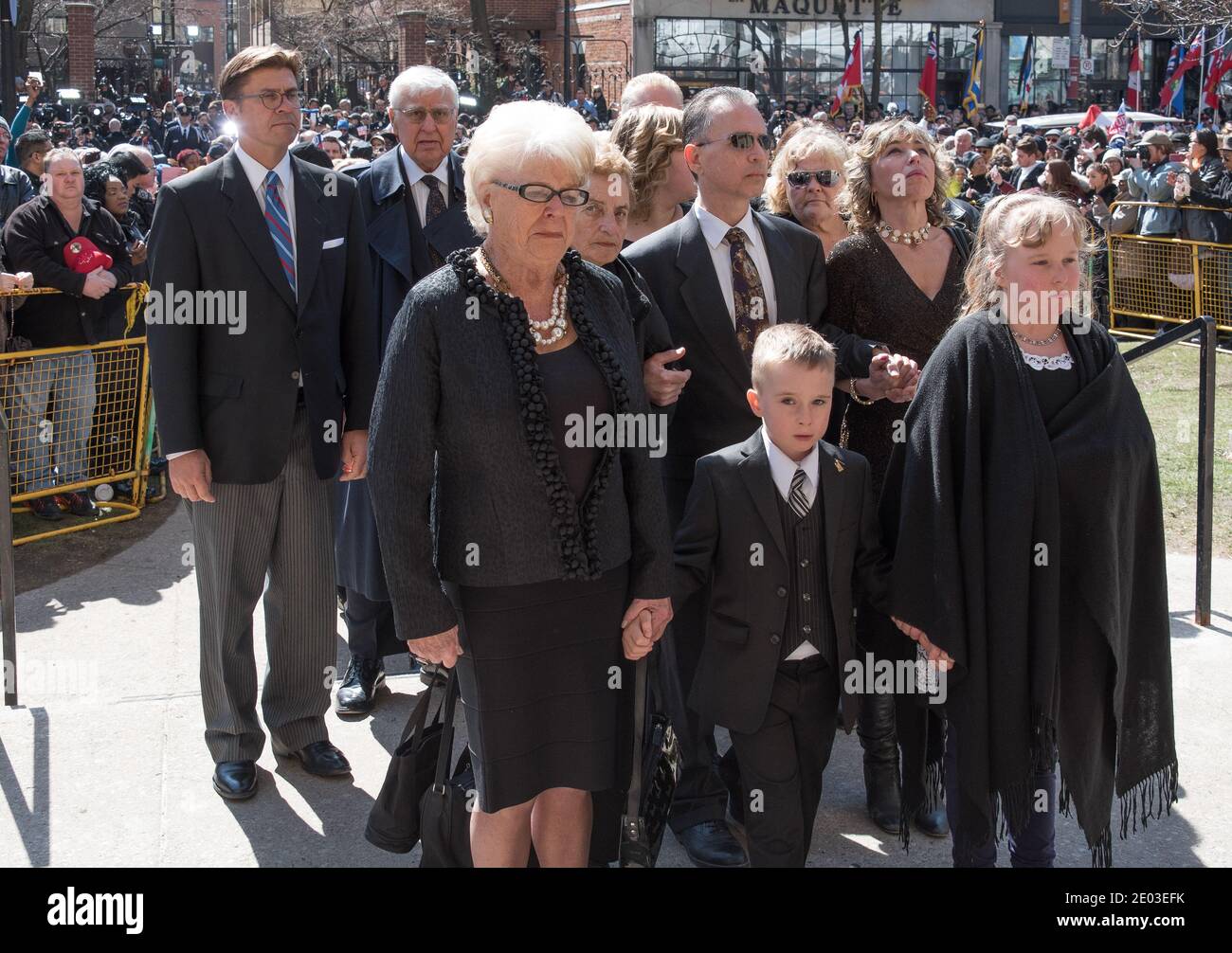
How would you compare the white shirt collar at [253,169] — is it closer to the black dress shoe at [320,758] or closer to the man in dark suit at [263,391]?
the man in dark suit at [263,391]

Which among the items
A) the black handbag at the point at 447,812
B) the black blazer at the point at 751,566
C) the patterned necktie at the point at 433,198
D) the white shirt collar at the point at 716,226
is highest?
the patterned necktie at the point at 433,198

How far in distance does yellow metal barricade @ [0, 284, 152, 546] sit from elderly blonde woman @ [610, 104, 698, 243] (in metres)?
3.93

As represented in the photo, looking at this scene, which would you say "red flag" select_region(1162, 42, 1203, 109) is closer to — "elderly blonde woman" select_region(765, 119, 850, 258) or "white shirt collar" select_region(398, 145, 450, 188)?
"elderly blonde woman" select_region(765, 119, 850, 258)

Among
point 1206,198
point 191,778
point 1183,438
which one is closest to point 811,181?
point 191,778

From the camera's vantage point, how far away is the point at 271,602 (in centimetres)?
455

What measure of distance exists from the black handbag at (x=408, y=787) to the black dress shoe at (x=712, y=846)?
93 cm

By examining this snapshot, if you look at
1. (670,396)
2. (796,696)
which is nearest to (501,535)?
(670,396)

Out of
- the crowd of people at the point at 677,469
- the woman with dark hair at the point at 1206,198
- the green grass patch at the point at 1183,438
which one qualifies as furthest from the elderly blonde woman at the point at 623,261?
the woman with dark hair at the point at 1206,198

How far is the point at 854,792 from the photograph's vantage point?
14.7 feet

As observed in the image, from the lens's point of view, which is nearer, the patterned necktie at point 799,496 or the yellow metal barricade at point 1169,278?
the patterned necktie at point 799,496

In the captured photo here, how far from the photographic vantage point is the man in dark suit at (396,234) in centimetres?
509

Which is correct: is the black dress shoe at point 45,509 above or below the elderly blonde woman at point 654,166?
below
